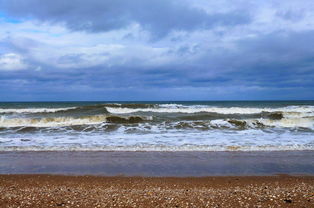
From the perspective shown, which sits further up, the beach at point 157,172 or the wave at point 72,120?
the wave at point 72,120

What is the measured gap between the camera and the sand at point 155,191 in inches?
223

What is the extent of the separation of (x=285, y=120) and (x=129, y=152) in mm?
16682

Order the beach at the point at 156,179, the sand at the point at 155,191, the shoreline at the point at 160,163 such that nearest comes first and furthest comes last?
the sand at the point at 155,191 < the beach at the point at 156,179 < the shoreline at the point at 160,163

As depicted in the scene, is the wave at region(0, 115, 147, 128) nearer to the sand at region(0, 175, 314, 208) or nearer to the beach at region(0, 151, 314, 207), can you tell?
the beach at region(0, 151, 314, 207)

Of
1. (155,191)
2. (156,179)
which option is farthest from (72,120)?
(155,191)

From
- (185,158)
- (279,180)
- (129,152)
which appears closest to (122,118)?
(129,152)

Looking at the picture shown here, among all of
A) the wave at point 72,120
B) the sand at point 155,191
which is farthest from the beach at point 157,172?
the wave at point 72,120

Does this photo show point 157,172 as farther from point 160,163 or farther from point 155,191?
point 155,191

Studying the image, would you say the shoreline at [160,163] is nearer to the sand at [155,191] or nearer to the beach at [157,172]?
the beach at [157,172]

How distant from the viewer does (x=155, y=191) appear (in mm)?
6449

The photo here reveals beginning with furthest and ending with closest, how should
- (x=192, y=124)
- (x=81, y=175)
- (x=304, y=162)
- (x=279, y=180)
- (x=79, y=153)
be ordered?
(x=192, y=124) < (x=79, y=153) < (x=304, y=162) < (x=81, y=175) < (x=279, y=180)

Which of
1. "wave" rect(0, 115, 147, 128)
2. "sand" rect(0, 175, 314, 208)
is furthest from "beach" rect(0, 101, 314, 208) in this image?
"wave" rect(0, 115, 147, 128)

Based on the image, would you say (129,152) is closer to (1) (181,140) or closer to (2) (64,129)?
(1) (181,140)

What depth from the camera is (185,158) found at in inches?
401
